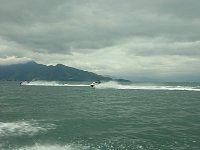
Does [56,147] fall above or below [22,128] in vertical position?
below

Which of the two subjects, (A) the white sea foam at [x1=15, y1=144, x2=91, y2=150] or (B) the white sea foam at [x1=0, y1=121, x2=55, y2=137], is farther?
(B) the white sea foam at [x1=0, y1=121, x2=55, y2=137]

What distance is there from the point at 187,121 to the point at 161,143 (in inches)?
612

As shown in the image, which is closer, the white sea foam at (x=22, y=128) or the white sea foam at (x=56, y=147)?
the white sea foam at (x=56, y=147)

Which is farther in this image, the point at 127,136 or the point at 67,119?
the point at 67,119

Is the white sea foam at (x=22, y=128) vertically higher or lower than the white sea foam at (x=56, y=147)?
higher

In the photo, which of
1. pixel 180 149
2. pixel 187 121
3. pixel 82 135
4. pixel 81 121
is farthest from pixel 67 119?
pixel 180 149

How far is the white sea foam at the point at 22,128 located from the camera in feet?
113

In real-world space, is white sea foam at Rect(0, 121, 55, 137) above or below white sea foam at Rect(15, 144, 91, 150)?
above

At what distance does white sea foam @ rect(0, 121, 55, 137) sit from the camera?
34.3 m

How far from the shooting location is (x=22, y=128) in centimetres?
3725

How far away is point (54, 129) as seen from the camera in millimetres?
36750

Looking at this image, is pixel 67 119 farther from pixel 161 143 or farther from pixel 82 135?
pixel 161 143

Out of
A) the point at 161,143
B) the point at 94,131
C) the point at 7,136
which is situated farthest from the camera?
the point at 94,131

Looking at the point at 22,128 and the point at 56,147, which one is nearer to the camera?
the point at 56,147
